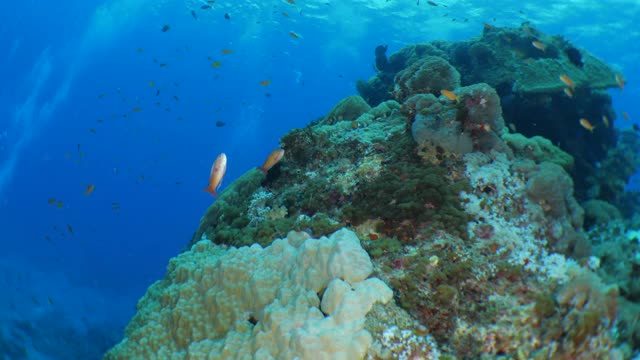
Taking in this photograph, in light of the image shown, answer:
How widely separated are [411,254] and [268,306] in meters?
1.65

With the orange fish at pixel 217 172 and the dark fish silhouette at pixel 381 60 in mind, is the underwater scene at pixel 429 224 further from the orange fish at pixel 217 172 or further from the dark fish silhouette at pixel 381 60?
the dark fish silhouette at pixel 381 60

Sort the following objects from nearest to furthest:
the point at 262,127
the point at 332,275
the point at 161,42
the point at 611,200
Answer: the point at 332,275
the point at 611,200
the point at 161,42
the point at 262,127

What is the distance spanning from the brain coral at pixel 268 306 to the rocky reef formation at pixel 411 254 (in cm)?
1

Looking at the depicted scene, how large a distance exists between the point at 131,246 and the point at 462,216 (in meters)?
74.3

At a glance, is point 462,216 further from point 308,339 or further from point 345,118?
point 345,118

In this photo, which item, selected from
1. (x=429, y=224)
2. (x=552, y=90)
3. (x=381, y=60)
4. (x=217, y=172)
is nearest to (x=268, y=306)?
(x=217, y=172)

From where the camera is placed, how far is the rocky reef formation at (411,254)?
3459 millimetres

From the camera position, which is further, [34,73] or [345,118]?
[34,73]

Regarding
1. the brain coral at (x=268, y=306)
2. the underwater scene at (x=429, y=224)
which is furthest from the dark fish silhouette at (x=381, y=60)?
the brain coral at (x=268, y=306)

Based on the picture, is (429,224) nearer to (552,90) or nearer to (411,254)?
(411,254)

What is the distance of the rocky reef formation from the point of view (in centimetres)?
346

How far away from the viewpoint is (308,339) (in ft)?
10.8

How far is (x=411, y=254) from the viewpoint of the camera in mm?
4516

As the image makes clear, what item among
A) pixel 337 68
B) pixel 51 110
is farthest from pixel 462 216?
pixel 51 110
